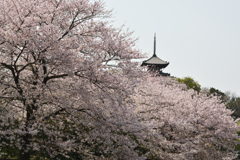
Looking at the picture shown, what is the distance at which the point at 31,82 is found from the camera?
788cm

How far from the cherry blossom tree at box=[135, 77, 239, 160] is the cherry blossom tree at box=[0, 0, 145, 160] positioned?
3.92m

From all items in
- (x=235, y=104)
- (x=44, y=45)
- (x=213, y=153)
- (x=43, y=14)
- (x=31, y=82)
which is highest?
(x=235, y=104)

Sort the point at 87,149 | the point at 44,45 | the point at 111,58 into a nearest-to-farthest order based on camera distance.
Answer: the point at 44,45, the point at 111,58, the point at 87,149

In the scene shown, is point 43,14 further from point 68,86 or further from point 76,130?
point 76,130

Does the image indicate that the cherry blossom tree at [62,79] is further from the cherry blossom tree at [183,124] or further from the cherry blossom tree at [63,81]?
the cherry blossom tree at [183,124]

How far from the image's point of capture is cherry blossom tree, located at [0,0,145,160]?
718 cm

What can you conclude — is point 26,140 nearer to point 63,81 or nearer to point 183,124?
point 63,81

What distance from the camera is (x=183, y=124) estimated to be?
1191 centimetres

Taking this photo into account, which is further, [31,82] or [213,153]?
[213,153]

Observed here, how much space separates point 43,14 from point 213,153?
11.9 metres

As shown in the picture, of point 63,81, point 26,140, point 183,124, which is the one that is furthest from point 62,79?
point 183,124

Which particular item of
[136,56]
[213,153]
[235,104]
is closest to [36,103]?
[136,56]

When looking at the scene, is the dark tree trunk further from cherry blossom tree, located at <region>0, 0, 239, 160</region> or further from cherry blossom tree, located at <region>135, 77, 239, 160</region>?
cherry blossom tree, located at <region>135, 77, 239, 160</region>

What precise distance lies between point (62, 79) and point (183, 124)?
237 inches
